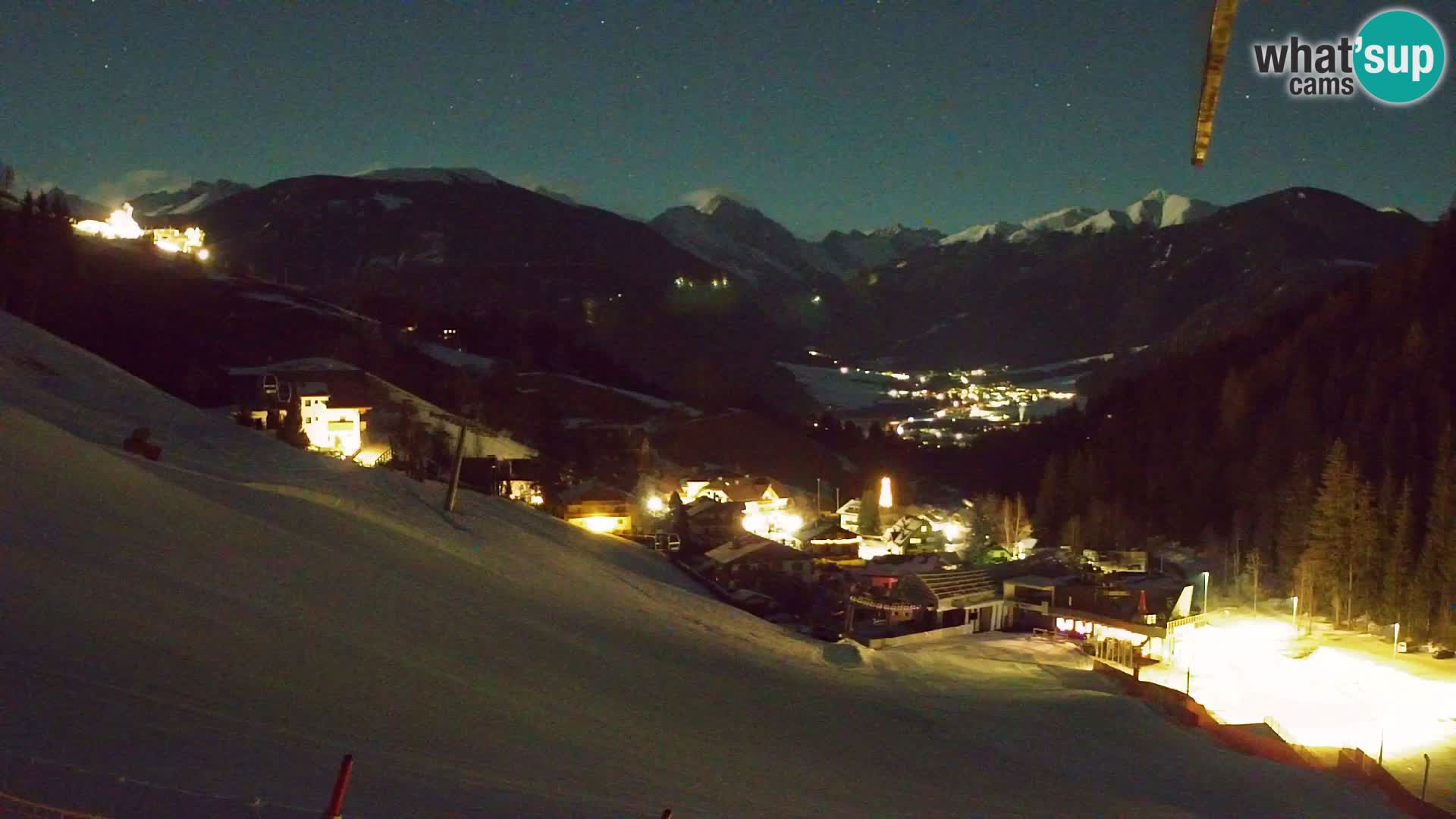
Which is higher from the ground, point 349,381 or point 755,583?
point 349,381

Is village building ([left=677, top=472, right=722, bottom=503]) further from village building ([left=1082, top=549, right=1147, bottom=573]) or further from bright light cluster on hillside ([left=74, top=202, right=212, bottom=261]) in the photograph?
bright light cluster on hillside ([left=74, top=202, right=212, bottom=261])

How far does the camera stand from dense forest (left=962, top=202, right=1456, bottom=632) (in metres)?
31.6

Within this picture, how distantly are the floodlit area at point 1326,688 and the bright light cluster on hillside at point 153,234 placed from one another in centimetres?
7111

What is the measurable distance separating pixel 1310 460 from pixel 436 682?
42.8 m

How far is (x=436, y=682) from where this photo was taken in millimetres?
8602

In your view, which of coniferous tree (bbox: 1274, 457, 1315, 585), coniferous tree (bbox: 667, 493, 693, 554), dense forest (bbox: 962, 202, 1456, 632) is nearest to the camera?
dense forest (bbox: 962, 202, 1456, 632)

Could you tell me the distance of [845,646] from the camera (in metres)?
18.7

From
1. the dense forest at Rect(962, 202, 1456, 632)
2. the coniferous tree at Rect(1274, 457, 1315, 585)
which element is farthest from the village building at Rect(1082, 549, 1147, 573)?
the coniferous tree at Rect(1274, 457, 1315, 585)

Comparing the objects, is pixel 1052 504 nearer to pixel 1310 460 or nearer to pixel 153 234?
pixel 1310 460

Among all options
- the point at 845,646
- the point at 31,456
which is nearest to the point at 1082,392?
the point at 845,646

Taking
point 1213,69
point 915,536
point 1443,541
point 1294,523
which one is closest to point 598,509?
point 915,536

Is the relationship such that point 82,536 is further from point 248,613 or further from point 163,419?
point 163,419

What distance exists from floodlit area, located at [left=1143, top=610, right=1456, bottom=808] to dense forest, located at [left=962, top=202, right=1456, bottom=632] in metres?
3.26

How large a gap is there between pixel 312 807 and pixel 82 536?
6.20m
